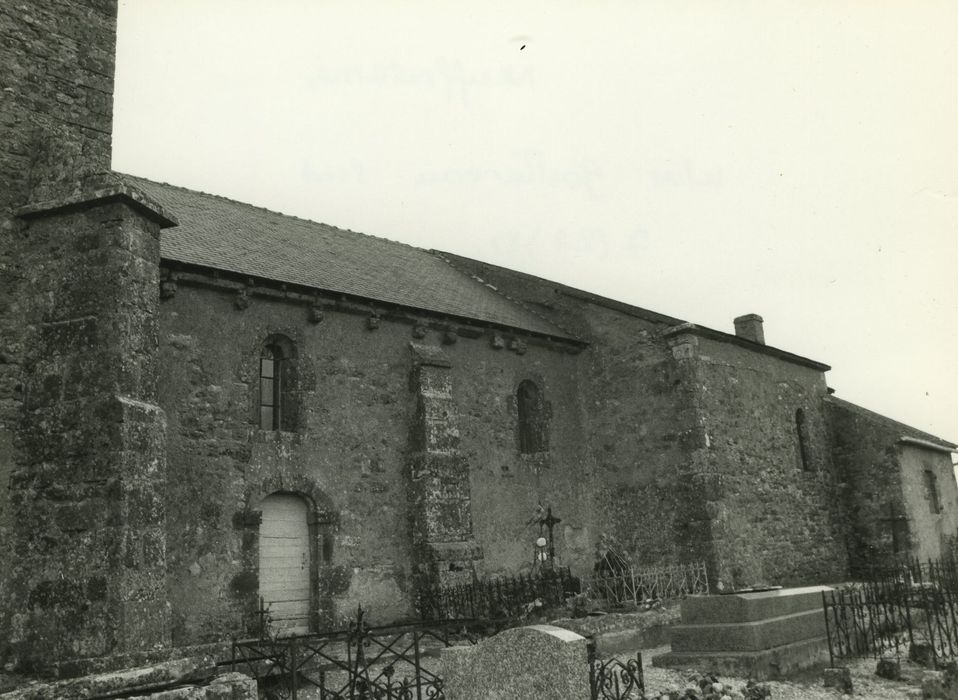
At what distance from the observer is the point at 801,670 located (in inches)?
422

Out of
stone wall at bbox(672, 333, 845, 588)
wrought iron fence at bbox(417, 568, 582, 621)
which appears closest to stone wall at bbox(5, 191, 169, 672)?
wrought iron fence at bbox(417, 568, 582, 621)

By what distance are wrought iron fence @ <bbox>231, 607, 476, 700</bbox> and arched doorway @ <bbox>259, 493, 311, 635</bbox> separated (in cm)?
111

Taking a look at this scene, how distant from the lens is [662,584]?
55.8 feet

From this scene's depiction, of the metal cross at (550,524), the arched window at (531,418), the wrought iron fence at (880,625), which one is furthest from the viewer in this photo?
the arched window at (531,418)

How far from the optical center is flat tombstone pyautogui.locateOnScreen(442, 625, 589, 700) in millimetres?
6605

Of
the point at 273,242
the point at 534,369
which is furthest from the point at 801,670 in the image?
the point at 273,242

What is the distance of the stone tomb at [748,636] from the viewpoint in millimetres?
10227

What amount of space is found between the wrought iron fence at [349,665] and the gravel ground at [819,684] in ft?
9.30

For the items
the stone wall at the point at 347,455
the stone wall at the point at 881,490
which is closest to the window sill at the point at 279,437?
the stone wall at the point at 347,455

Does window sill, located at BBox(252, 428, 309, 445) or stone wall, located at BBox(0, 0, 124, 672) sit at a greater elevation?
stone wall, located at BBox(0, 0, 124, 672)

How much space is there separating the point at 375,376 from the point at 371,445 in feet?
4.35

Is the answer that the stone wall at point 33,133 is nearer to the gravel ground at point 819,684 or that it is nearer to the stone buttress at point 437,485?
the gravel ground at point 819,684

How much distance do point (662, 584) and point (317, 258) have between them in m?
9.82

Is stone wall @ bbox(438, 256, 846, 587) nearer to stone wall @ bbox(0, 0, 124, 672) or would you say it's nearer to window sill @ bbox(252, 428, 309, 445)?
window sill @ bbox(252, 428, 309, 445)
